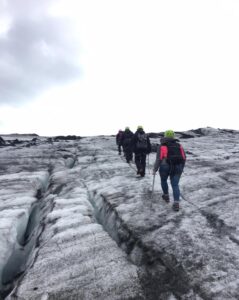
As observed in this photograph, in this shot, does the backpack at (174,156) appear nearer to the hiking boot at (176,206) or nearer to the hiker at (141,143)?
the hiking boot at (176,206)

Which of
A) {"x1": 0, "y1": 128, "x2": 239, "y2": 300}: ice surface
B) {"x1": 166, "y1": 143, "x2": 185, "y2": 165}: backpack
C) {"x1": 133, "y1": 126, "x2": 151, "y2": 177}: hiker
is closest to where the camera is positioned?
{"x1": 0, "y1": 128, "x2": 239, "y2": 300}: ice surface

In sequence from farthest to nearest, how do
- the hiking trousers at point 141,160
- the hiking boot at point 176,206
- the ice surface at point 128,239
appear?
the hiking trousers at point 141,160
the hiking boot at point 176,206
the ice surface at point 128,239

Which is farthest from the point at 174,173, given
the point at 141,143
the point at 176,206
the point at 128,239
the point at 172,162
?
the point at 141,143

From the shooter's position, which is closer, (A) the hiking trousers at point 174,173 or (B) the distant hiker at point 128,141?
(A) the hiking trousers at point 174,173

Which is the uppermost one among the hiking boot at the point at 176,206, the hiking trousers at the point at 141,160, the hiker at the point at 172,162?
the hiker at the point at 172,162

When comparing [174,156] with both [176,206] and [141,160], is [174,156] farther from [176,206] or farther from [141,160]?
[141,160]

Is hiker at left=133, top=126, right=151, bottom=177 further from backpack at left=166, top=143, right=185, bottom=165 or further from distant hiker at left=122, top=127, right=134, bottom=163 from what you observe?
distant hiker at left=122, top=127, right=134, bottom=163

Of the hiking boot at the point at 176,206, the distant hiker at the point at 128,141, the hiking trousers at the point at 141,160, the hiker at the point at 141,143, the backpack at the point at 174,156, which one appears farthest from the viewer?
the distant hiker at the point at 128,141

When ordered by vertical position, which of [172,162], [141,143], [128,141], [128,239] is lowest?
[128,239]

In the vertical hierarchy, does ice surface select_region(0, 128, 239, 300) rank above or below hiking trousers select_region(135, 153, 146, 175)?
below

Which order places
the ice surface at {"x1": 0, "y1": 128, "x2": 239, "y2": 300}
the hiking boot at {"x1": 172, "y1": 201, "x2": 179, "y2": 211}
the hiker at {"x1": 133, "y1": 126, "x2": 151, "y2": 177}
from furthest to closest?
the hiker at {"x1": 133, "y1": 126, "x2": 151, "y2": 177} < the hiking boot at {"x1": 172, "y1": 201, "x2": 179, "y2": 211} < the ice surface at {"x1": 0, "y1": 128, "x2": 239, "y2": 300}

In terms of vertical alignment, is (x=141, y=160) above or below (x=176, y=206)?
above

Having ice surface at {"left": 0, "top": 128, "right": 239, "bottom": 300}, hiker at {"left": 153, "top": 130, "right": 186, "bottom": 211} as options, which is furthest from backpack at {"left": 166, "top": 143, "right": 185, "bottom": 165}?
ice surface at {"left": 0, "top": 128, "right": 239, "bottom": 300}

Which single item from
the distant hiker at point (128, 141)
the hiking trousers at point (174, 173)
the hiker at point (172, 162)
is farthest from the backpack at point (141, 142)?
the distant hiker at point (128, 141)
